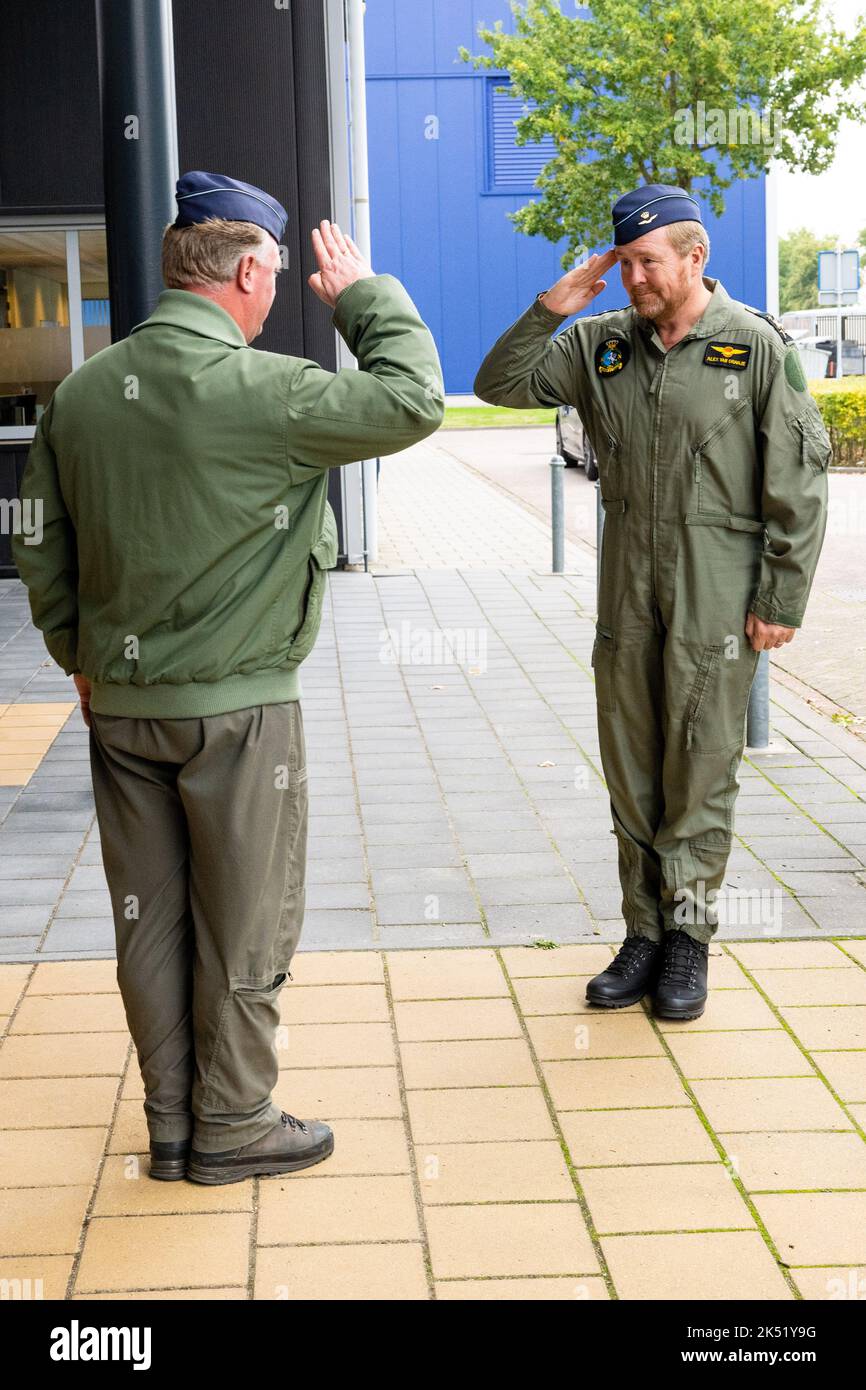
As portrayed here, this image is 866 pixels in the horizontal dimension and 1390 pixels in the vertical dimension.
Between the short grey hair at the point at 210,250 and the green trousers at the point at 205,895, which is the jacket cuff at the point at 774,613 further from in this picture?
the short grey hair at the point at 210,250

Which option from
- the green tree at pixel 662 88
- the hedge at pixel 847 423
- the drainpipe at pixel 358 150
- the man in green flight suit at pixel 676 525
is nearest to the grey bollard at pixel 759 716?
the man in green flight suit at pixel 676 525

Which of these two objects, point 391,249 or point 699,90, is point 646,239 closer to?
point 699,90

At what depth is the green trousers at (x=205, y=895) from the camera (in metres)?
3.14

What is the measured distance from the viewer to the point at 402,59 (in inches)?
1535

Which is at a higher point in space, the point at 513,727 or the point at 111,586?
the point at 111,586

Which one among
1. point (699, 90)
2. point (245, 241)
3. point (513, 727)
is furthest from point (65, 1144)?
point (699, 90)

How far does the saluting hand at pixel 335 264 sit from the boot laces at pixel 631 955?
6.54ft

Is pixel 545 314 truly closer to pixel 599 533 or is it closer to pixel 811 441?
pixel 811 441

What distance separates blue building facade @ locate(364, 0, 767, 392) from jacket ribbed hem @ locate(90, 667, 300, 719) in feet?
120

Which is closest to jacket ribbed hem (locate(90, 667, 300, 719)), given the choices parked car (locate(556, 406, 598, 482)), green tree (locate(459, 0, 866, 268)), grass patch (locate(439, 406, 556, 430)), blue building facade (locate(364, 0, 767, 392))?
parked car (locate(556, 406, 598, 482))

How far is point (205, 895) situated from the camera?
10.5 feet

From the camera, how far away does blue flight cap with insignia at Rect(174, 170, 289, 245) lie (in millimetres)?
2996
